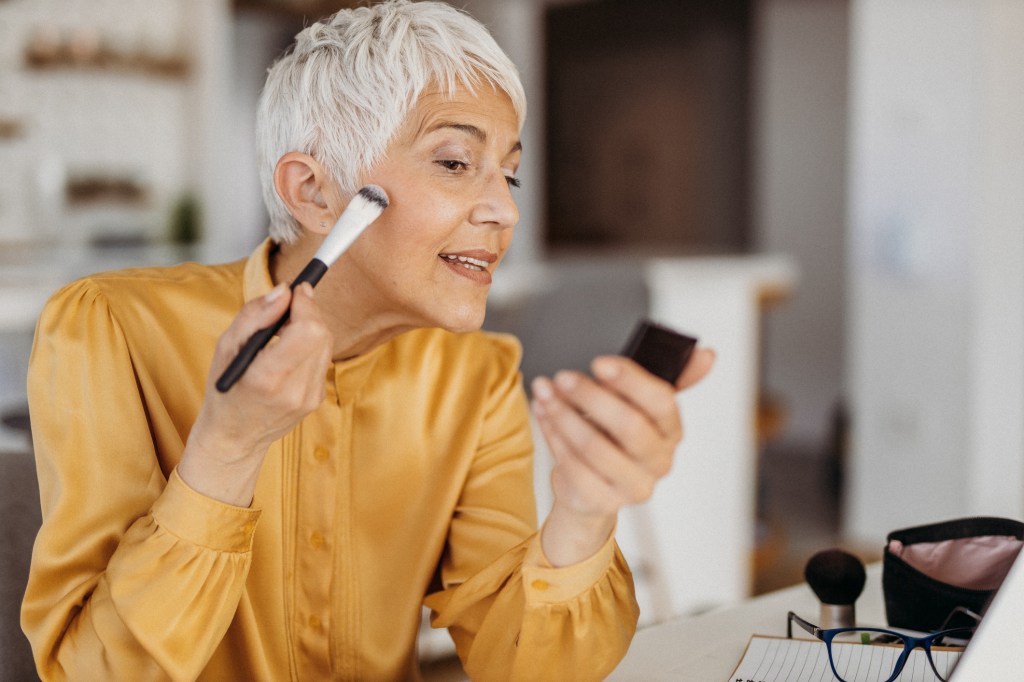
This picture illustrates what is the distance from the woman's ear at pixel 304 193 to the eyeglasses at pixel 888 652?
0.57 metres

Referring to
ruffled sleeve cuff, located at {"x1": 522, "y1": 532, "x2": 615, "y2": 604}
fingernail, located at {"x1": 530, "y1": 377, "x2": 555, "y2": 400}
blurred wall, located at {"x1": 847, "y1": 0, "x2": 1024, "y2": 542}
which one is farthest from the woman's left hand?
blurred wall, located at {"x1": 847, "y1": 0, "x2": 1024, "y2": 542}

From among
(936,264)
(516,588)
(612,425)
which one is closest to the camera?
(612,425)

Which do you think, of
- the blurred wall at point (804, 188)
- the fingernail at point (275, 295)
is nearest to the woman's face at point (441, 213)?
the fingernail at point (275, 295)

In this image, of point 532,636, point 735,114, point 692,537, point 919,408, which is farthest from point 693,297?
point 735,114

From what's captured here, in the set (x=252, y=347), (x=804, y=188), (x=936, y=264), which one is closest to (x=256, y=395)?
(x=252, y=347)

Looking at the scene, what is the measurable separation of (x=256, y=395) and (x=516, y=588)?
0.32 meters

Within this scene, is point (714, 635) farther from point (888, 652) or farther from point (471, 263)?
point (471, 263)

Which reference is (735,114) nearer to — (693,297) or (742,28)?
(742,28)

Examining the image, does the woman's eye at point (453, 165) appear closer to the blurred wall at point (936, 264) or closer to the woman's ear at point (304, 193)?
the woman's ear at point (304, 193)

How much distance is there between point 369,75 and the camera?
3.18 ft

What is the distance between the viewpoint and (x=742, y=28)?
5.38 meters

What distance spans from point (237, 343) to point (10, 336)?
2.51 m

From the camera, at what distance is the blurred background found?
2.84 meters

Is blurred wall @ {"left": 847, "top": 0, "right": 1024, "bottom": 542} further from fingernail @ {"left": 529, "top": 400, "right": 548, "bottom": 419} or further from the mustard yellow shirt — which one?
fingernail @ {"left": 529, "top": 400, "right": 548, "bottom": 419}
